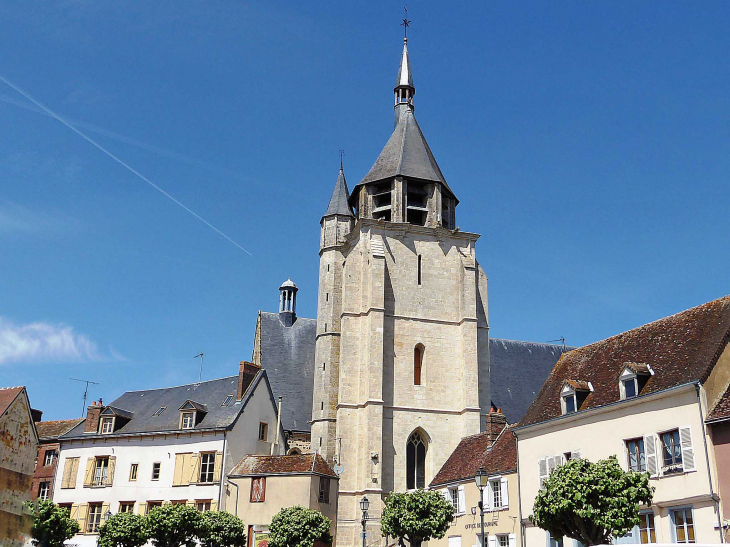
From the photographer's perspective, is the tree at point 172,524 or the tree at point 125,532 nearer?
the tree at point 172,524

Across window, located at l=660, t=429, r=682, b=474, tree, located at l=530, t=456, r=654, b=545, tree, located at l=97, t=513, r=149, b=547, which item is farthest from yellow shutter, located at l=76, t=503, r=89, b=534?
window, located at l=660, t=429, r=682, b=474

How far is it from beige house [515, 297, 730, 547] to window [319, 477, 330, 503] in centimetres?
1075

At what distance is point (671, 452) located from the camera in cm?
1906

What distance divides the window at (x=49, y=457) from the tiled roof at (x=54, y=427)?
861mm

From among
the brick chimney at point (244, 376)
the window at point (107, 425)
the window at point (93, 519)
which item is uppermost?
the brick chimney at point (244, 376)

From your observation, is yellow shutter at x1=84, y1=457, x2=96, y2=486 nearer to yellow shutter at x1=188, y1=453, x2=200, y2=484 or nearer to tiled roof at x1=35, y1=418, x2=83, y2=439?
tiled roof at x1=35, y1=418, x2=83, y2=439

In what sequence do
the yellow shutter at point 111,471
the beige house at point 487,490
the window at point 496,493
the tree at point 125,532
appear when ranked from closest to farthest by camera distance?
1. the beige house at point 487,490
2. the window at point 496,493
3. the tree at point 125,532
4. the yellow shutter at point 111,471

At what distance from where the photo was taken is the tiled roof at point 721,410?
17688 millimetres

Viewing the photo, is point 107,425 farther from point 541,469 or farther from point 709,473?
point 709,473

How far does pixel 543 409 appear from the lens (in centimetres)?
2447

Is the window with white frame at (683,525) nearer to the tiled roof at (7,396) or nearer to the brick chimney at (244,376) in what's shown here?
the tiled roof at (7,396)

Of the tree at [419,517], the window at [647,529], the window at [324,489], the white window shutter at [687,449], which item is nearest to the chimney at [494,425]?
the tree at [419,517]

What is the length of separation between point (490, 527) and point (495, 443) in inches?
160

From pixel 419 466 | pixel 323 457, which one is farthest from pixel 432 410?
pixel 323 457
